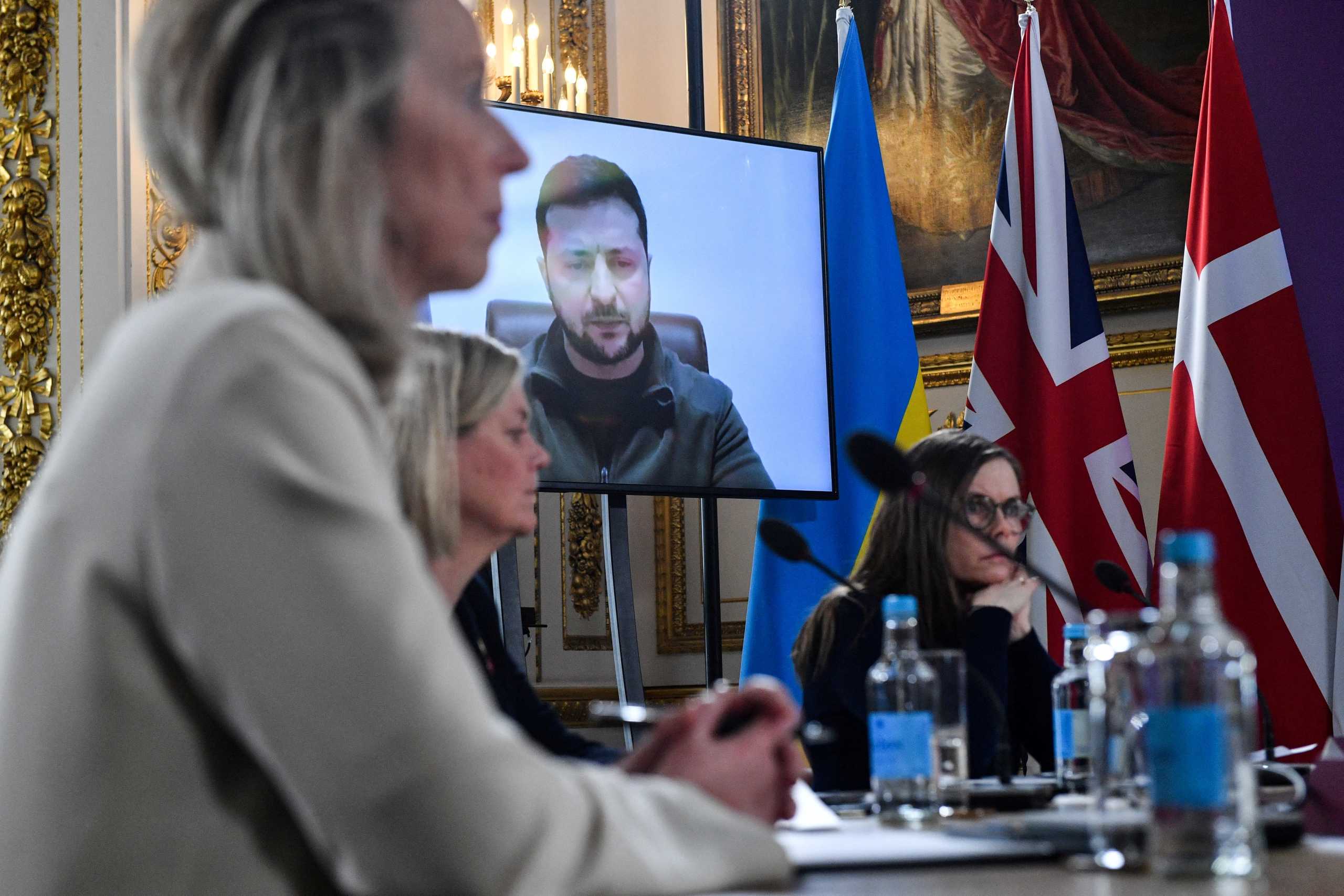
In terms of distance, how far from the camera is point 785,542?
1.93m

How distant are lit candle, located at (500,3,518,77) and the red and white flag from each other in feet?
7.13

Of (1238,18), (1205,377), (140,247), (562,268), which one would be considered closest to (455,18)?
(562,268)

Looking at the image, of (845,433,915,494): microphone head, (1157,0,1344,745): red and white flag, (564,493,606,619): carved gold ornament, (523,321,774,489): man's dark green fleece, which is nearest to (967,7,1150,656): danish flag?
(1157,0,1344,745): red and white flag

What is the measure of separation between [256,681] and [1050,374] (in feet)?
11.4

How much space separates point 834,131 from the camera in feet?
14.3

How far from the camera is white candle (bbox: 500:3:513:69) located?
450 cm

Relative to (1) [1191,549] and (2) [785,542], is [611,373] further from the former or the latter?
(1) [1191,549]

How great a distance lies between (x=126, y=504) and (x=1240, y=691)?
86cm

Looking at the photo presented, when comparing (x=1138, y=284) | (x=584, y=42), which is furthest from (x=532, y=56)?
(x=1138, y=284)

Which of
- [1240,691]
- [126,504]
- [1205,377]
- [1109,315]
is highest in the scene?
[1109,315]

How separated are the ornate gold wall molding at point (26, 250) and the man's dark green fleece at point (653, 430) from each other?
2.14 meters

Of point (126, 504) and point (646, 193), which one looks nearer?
point (126, 504)

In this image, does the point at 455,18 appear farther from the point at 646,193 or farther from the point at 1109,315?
the point at 1109,315

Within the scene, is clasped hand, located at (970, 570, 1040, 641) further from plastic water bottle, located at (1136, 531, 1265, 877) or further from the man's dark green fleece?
plastic water bottle, located at (1136, 531, 1265, 877)
